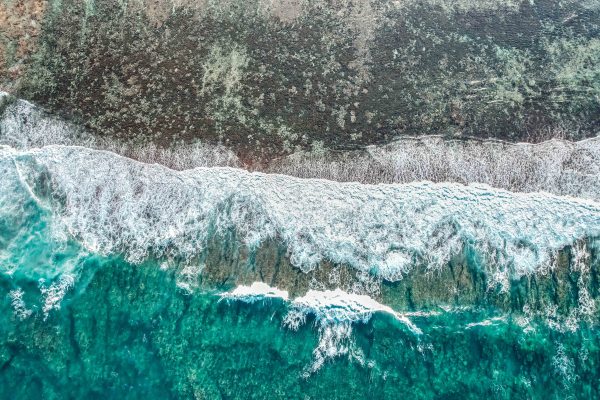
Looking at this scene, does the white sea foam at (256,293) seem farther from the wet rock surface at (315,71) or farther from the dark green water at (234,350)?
the wet rock surface at (315,71)

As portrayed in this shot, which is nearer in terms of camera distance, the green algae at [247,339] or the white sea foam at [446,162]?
the green algae at [247,339]

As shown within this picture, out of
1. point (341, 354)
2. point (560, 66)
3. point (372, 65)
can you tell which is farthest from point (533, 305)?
point (372, 65)

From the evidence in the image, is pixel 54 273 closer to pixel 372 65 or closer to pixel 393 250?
pixel 393 250

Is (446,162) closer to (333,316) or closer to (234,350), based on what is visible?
(333,316)

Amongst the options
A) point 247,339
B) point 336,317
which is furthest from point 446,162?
point 247,339

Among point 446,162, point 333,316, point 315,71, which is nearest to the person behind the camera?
point 333,316

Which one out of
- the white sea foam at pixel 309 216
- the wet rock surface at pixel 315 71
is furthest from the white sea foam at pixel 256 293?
the wet rock surface at pixel 315 71
